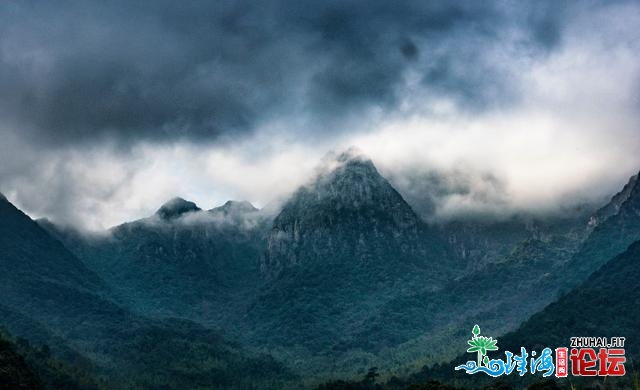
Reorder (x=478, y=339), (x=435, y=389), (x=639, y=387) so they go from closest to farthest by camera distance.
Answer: (x=639, y=387), (x=478, y=339), (x=435, y=389)

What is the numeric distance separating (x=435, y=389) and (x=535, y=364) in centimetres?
8628

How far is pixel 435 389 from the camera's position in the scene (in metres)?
200

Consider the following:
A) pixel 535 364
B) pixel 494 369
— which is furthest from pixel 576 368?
pixel 494 369

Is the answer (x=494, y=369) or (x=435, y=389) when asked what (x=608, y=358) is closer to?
(x=494, y=369)

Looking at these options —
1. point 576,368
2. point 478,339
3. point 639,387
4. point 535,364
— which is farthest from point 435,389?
point 639,387

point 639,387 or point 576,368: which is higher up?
point 576,368

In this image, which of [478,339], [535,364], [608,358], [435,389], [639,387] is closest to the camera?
[639,387]

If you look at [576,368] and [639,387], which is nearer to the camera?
[639,387]

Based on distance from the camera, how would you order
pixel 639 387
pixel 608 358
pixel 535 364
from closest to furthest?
pixel 639 387 → pixel 608 358 → pixel 535 364

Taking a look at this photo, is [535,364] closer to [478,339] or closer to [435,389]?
[478,339]

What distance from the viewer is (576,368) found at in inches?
4131

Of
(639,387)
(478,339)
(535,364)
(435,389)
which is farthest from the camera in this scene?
(435,389)

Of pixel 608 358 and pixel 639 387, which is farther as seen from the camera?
Result: pixel 608 358

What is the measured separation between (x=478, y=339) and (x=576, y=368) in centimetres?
2994
